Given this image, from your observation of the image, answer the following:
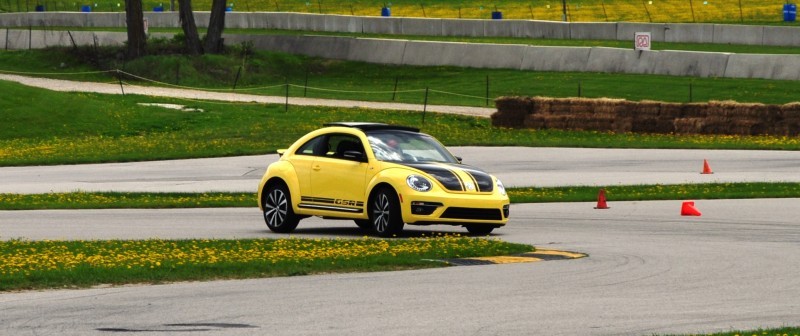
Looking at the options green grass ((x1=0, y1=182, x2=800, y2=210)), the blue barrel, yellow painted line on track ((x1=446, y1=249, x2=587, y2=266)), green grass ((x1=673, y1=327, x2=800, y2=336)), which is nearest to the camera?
green grass ((x1=673, y1=327, x2=800, y2=336))

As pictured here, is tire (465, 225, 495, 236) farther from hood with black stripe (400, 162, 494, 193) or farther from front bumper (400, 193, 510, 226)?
hood with black stripe (400, 162, 494, 193)

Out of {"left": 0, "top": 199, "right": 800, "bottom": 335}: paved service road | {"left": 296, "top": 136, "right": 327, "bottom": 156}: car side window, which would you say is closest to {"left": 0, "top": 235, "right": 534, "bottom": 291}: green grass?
{"left": 0, "top": 199, "right": 800, "bottom": 335}: paved service road

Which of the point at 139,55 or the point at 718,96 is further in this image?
the point at 139,55

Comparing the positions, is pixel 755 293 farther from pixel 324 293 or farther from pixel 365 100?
pixel 365 100

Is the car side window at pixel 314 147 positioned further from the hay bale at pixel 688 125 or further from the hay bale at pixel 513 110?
the hay bale at pixel 513 110

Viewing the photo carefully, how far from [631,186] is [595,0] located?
59.3m

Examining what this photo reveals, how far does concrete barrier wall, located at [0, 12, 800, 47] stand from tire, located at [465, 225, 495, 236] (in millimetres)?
41245

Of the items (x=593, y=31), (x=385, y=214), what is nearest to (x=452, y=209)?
(x=385, y=214)

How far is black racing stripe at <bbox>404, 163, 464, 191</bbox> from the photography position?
749 inches

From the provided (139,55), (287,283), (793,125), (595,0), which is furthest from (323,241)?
(595,0)

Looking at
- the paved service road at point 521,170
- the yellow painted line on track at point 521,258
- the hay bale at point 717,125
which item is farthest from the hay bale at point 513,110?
the yellow painted line on track at point 521,258

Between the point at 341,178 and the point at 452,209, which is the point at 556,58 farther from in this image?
the point at 452,209

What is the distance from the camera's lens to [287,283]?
555 inches

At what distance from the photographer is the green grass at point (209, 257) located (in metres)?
14.4
